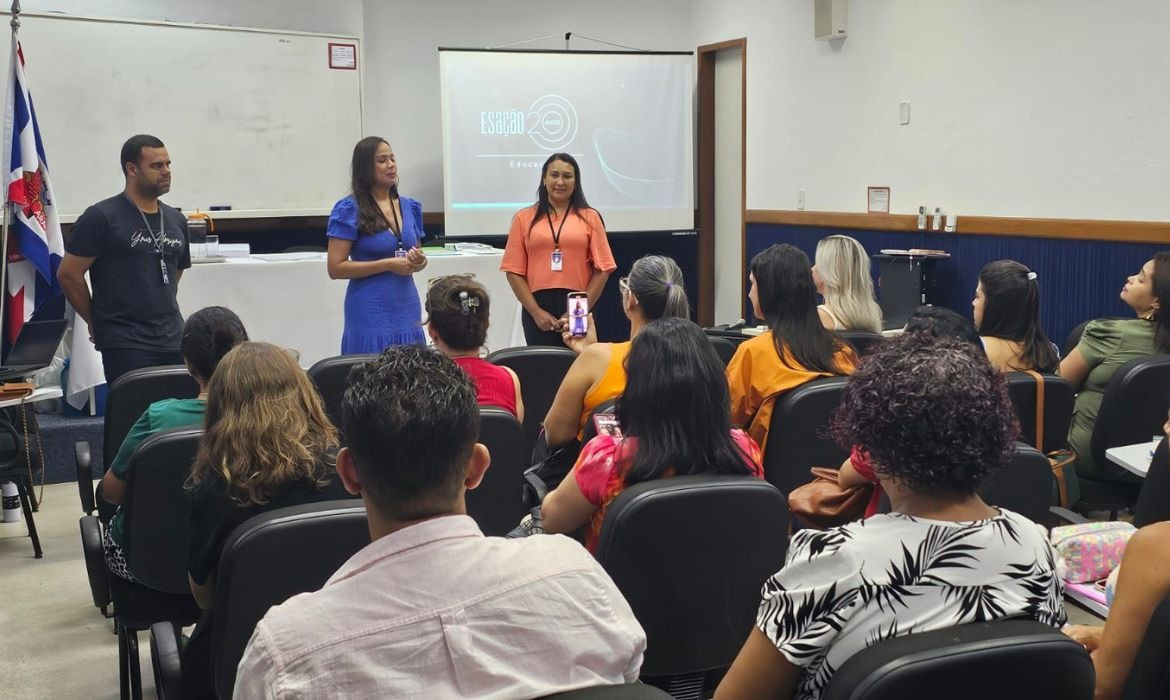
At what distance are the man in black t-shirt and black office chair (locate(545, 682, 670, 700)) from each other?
3.23m

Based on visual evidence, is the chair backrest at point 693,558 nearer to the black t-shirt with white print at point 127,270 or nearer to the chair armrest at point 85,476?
the chair armrest at point 85,476

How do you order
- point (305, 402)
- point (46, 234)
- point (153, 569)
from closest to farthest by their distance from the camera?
point (305, 402)
point (153, 569)
point (46, 234)

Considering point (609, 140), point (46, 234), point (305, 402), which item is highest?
point (609, 140)

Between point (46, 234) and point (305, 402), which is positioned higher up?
point (46, 234)

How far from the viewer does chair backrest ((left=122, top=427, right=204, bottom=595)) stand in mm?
2238

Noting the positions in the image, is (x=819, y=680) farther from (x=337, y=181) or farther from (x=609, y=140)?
(x=609, y=140)

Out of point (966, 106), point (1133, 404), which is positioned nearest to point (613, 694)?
point (1133, 404)

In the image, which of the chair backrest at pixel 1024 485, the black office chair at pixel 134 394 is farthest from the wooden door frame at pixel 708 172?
the chair backrest at pixel 1024 485

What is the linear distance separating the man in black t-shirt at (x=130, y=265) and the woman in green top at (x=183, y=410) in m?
1.39

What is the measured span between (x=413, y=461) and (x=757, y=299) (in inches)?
82.2

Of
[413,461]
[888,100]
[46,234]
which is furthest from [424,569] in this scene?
[888,100]

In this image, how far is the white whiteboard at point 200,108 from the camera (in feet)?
20.2

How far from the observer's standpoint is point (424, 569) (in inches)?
43.0

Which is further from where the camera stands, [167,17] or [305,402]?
[167,17]
